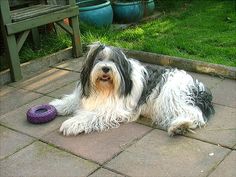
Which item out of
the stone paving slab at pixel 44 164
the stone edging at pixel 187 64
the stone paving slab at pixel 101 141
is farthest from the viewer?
the stone edging at pixel 187 64

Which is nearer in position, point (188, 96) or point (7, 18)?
point (188, 96)

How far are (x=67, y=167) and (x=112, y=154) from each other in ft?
1.38

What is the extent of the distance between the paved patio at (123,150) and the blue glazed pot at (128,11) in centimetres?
375

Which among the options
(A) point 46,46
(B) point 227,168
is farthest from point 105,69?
(A) point 46,46

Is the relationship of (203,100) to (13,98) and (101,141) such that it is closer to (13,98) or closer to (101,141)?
(101,141)

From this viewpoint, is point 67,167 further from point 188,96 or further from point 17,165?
point 188,96

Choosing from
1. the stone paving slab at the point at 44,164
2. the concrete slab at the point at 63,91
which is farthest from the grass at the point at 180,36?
the stone paving slab at the point at 44,164

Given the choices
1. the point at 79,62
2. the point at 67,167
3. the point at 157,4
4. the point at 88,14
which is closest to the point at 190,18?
the point at 157,4

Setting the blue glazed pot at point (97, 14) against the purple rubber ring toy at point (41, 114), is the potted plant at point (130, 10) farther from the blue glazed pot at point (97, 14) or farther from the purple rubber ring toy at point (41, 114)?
the purple rubber ring toy at point (41, 114)

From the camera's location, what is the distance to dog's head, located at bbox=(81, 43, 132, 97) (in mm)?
3863

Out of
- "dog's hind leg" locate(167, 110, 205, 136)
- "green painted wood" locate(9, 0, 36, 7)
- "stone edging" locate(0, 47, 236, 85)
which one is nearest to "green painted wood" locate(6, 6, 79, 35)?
"stone edging" locate(0, 47, 236, 85)

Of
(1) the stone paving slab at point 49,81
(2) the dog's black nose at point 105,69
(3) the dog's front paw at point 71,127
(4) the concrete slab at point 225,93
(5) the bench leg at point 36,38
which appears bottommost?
(1) the stone paving slab at point 49,81

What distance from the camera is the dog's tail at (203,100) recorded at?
13.5 ft

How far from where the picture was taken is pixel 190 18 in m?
8.05
